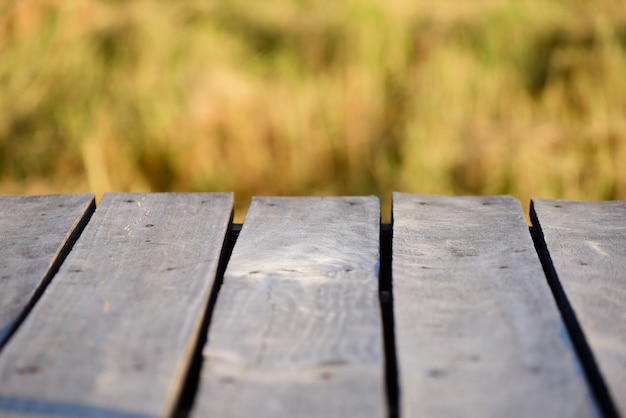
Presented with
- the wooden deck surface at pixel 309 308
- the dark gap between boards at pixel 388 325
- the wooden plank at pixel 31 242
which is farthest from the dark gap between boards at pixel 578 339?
the wooden plank at pixel 31 242

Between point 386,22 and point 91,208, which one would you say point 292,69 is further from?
point 91,208

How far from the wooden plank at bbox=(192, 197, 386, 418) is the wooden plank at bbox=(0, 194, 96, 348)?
0.90ft

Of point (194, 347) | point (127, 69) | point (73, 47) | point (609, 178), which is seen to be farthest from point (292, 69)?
point (194, 347)

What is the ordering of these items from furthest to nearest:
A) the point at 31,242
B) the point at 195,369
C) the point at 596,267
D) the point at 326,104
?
the point at 326,104 → the point at 31,242 → the point at 596,267 → the point at 195,369

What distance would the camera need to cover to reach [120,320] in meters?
1.04

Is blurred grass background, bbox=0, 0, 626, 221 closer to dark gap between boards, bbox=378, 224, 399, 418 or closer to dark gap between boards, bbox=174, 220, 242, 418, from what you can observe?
dark gap between boards, bbox=378, 224, 399, 418

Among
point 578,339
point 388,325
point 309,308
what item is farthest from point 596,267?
point 309,308

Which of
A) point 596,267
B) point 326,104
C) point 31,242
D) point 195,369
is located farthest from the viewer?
point 326,104

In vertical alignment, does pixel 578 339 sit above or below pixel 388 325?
above

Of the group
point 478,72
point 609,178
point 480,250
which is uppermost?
point 480,250

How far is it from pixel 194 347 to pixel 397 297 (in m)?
0.28

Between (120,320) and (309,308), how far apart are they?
9.7 inches

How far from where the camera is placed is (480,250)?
1261mm

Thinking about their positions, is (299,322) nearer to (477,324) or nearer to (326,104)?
(477,324)
